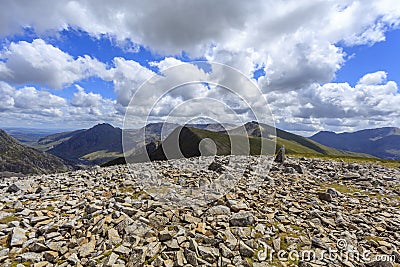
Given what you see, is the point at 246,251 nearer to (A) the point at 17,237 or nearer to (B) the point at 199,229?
(B) the point at 199,229

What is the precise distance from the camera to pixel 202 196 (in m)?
13.0

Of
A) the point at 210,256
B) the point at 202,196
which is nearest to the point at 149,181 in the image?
the point at 202,196

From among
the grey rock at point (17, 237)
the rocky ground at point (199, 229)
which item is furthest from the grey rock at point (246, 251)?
the grey rock at point (17, 237)

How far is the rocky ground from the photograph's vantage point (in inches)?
324

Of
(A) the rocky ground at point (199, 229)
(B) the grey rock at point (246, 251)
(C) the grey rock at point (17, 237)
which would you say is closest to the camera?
(A) the rocky ground at point (199, 229)

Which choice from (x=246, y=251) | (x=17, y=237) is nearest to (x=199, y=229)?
(x=246, y=251)

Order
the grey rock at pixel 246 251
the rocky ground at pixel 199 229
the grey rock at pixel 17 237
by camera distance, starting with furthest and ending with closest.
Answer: the grey rock at pixel 17 237, the grey rock at pixel 246 251, the rocky ground at pixel 199 229

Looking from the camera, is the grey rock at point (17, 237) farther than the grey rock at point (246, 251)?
Yes

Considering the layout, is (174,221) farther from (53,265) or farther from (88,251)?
(53,265)

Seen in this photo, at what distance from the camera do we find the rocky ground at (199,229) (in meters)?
8.24

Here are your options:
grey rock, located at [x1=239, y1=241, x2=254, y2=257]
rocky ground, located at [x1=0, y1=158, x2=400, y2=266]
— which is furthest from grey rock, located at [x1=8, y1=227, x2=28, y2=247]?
grey rock, located at [x1=239, y1=241, x2=254, y2=257]

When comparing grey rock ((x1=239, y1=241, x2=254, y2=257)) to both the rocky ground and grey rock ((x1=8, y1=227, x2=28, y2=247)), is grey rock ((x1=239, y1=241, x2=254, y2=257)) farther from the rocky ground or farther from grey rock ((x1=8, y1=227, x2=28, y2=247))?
grey rock ((x1=8, y1=227, x2=28, y2=247))

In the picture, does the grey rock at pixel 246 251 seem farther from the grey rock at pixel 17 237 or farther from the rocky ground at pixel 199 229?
the grey rock at pixel 17 237

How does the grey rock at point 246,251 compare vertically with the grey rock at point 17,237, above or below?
above
